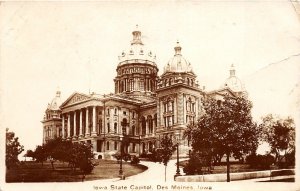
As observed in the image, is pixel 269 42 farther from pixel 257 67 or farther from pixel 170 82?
pixel 170 82

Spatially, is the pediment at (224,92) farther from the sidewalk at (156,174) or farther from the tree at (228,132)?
the sidewalk at (156,174)

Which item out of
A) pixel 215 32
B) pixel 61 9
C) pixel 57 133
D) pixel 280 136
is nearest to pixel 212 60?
pixel 215 32

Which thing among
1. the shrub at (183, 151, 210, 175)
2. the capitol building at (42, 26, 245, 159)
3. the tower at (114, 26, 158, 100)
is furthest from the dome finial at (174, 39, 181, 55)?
the tower at (114, 26, 158, 100)

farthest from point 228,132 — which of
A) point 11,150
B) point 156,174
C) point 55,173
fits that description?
point 11,150

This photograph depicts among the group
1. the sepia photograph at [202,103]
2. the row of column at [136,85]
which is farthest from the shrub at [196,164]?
the row of column at [136,85]

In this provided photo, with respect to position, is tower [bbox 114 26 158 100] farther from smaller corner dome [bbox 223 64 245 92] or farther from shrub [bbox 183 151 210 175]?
shrub [bbox 183 151 210 175]

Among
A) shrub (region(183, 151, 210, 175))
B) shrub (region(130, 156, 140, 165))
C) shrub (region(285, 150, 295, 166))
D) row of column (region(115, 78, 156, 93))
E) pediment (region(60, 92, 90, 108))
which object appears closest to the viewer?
shrub (region(285, 150, 295, 166))
